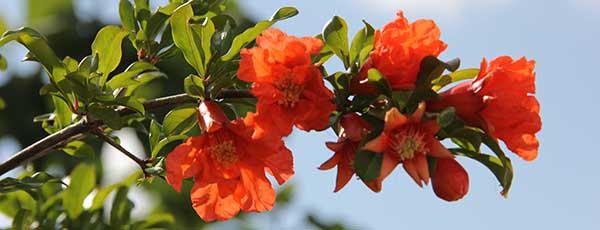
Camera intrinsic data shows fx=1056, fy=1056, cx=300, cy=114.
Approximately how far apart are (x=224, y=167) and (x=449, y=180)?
36cm

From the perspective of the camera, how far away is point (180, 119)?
1.71 metres

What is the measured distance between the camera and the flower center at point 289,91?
1508mm

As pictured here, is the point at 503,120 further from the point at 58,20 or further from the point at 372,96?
the point at 58,20

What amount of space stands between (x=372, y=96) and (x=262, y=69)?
165 millimetres

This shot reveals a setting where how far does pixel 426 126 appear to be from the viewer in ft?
4.74

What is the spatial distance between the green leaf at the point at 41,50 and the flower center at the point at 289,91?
43 centimetres

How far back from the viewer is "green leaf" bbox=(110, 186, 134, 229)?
2.58m

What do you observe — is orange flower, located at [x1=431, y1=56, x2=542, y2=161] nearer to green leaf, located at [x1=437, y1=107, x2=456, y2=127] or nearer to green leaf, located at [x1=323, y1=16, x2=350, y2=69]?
green leaf, located at [x1=437, y1=107, x2=456, y2=127]

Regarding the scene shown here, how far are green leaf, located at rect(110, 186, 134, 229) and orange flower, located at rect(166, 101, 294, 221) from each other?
944 millimetres

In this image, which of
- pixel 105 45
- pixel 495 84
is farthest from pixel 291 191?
pixel 495 84

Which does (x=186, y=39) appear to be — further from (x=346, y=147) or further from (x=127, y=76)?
(x=346, y=147)

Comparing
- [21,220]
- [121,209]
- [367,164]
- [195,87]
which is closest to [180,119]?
[195,87]

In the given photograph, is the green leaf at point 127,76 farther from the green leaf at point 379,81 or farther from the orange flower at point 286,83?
the green leaf at point 379,81

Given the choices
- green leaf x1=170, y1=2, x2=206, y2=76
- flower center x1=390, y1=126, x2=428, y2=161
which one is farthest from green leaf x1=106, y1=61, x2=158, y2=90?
flower center x1=390, y1=126, x2=428, y2=161
